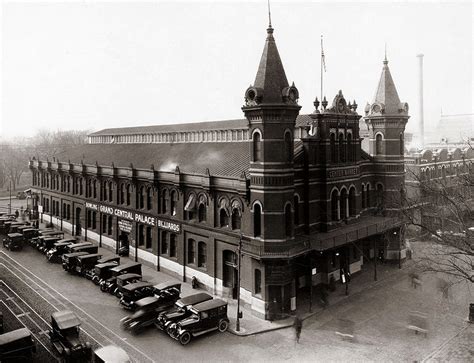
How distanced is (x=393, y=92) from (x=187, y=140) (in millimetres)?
21514

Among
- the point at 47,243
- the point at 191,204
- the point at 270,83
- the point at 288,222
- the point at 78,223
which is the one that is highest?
the point at 270,83

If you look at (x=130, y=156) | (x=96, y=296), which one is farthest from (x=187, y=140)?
(x=96, y=296)

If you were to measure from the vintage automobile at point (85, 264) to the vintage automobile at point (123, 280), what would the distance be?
595 cm

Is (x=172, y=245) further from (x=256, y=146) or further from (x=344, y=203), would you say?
(x=344, y=203)

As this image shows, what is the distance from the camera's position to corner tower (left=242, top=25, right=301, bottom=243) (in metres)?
26.3

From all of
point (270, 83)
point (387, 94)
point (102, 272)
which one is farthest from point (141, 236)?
point (387, 94)

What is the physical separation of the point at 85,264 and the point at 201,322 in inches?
615

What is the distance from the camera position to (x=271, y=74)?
26.9m

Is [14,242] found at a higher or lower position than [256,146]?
lower

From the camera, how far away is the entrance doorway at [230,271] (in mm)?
29425

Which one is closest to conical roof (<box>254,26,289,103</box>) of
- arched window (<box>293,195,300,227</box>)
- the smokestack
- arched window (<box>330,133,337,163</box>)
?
arched window (<box>330,133,337,163</box>)

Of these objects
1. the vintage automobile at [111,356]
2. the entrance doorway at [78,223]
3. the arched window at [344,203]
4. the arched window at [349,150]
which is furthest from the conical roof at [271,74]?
the entrance doorway at [78,223]

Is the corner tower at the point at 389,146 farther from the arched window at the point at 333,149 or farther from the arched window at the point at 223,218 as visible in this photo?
the arched window at the point at 223,218

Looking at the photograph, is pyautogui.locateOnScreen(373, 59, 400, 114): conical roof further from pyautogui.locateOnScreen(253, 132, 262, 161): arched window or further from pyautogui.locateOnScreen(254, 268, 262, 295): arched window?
pyautogui.locateOnScreen(254, 268, 262, 295): arched window
